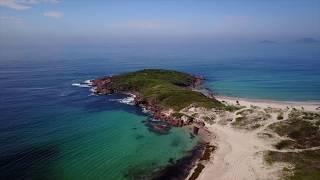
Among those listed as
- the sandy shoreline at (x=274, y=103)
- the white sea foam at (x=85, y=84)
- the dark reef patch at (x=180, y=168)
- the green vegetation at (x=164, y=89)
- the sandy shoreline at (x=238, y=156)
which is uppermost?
the green vegetation at (x=164, y=89)

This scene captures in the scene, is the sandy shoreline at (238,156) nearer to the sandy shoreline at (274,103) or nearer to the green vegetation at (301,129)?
the green vegetation at (301,129)

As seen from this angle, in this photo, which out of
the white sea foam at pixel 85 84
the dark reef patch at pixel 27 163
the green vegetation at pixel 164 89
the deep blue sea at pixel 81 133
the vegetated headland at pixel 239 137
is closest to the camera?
the dark reef patch at pixel 27 163

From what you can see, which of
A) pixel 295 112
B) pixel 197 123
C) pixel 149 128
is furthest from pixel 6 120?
pixel 295 112

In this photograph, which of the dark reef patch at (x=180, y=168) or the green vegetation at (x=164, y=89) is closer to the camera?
the dark reef patch at (x=180, y=168)

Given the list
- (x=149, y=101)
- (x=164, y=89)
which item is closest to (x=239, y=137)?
(x=149, y=101)

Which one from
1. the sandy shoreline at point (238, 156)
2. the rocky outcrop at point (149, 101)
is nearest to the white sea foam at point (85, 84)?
the rocky outcrop at point (149, 101)

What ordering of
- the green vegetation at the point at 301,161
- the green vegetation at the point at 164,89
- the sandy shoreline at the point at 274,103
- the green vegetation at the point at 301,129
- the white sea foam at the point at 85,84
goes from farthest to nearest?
the white sea foam at the point at 85,84, the sandy shoreline at the point at 274,103, the green vegetation at the point at 164,89, the green vegetation at the point at 301,129, the green vegetation at the point at 301,161

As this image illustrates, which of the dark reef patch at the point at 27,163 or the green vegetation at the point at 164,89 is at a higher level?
the green vegetation at the point at 164,89

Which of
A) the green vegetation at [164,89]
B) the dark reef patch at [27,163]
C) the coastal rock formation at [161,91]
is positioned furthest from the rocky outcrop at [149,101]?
the dark reef patch at [27,163]
